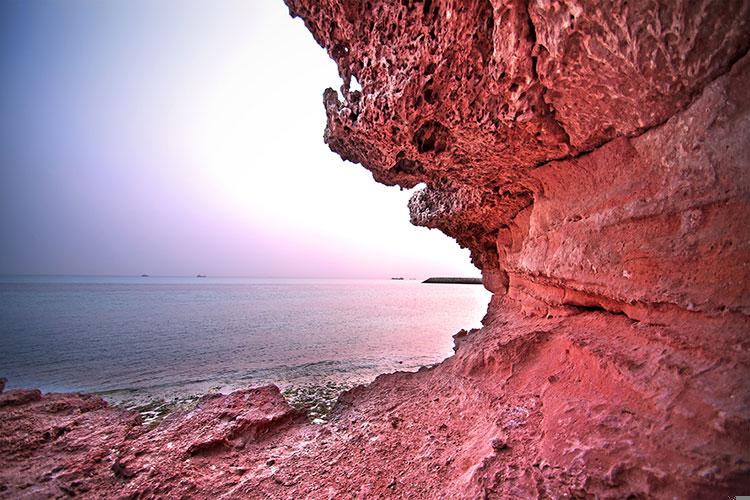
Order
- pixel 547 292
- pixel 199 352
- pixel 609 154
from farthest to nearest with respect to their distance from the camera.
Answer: pixel 199 352 → pixel 547 292 → pixel 609 154

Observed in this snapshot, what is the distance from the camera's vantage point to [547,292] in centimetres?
470

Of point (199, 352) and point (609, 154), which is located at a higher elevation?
point (609, 154)

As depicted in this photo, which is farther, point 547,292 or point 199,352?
point 199,352

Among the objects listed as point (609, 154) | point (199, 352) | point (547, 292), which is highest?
point (609, 154)

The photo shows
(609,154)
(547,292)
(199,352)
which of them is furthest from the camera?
(199,352)

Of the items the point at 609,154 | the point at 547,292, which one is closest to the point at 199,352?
the point at 547,292

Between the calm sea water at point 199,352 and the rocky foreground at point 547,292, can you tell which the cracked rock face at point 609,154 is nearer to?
the rocky foreground at point 547,292

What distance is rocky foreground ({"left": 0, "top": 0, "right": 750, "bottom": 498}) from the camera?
1998 mm

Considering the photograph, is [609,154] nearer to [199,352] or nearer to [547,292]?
[547,292]

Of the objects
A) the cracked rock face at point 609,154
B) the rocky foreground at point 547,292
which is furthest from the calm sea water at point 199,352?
the cracked rock face at point 609,154

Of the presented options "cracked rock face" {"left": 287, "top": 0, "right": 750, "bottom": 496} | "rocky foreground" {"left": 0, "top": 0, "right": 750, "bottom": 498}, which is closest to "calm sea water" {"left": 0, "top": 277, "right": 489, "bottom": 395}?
"rocky foreground" {"left": 0, "top": 0, "right": 750, "bottom": 498}

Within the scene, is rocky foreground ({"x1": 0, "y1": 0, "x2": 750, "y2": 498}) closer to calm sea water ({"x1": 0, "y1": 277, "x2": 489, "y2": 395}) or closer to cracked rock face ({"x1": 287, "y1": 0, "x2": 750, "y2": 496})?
cracked rock face ({"x1": 287, "y1": 0, "x2": 750, "y2": 496})

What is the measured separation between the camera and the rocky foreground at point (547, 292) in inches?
78.7

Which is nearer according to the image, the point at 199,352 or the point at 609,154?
the point at 609,154
